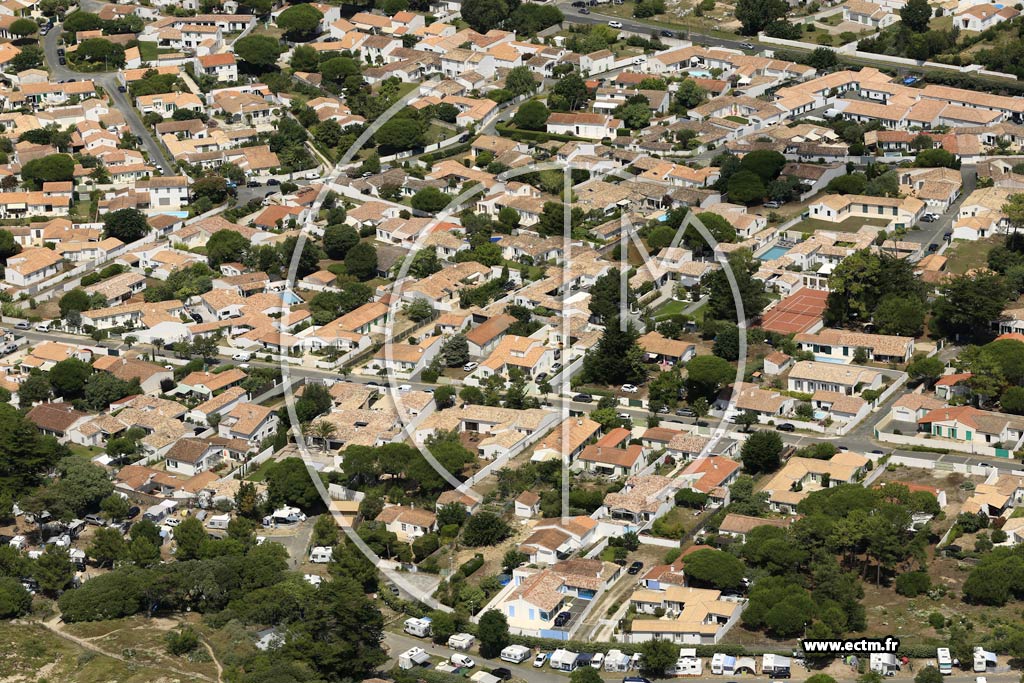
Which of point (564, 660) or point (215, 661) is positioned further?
point (215, 661)

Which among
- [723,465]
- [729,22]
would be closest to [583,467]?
[723,465]

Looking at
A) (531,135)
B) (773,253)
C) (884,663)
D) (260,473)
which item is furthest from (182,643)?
(531,135)

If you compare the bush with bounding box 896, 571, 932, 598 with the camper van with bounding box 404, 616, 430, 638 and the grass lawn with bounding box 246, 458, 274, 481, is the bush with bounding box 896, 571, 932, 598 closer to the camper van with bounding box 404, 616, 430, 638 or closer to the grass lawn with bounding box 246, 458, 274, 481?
the camper van with bounding box 404, 616, 430, 638

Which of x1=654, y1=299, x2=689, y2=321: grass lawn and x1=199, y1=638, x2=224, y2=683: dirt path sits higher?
x1=654, y1=299, x2=689, y2=321: grass lawn

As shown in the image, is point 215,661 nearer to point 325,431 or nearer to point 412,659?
point 412,659

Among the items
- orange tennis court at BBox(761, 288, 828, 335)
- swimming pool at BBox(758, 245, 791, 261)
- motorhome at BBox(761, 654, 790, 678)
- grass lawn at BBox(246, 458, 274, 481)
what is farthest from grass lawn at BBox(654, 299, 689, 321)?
motorhome at BBox(761, 654, 790, 678)

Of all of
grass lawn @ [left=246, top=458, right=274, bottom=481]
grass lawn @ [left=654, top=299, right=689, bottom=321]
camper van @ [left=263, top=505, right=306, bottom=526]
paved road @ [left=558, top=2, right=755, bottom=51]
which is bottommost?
grass lawn @ [left=246, top=458, right=274, bottom=481]

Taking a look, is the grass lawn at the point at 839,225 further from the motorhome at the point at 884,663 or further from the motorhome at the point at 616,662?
the motorhome at the point at 616,662
